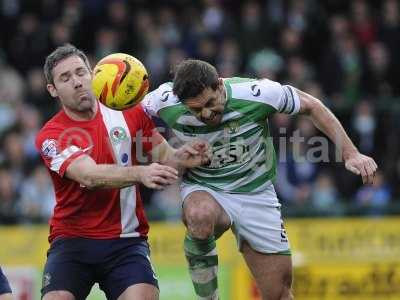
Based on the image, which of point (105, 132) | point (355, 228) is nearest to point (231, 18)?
point (355, 228)

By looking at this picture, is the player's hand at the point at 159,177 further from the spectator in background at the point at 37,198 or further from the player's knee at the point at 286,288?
the spectator in background at the point at 37,198

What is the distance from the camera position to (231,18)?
18484 millimetres

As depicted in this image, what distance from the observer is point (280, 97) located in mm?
9039

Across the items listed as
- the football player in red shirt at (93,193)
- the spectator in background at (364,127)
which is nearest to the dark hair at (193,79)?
the football player in red shirt at (93,193)

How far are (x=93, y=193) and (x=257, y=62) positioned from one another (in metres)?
8.39

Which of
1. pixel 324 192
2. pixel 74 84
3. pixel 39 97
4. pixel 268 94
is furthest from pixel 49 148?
pixel 39 97

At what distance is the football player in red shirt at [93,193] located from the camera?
8.64m

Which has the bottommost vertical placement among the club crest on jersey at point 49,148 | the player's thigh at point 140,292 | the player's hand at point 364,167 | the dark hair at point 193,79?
the player's thigh at point 140,292

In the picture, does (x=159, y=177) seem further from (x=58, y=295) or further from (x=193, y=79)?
(x=58, y=295)

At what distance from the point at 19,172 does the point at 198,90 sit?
771cm

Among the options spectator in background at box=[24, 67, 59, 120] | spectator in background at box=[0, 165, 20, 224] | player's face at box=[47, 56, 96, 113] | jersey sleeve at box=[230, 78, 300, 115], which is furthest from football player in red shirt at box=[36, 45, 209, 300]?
spectator in background at box=[24, 67, 59, 120]

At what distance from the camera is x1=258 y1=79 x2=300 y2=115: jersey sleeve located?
9023 millimetres

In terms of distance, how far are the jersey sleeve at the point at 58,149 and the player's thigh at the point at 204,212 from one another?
3.15ft

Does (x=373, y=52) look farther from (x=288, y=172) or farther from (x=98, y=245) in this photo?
(x=98, y=245)
